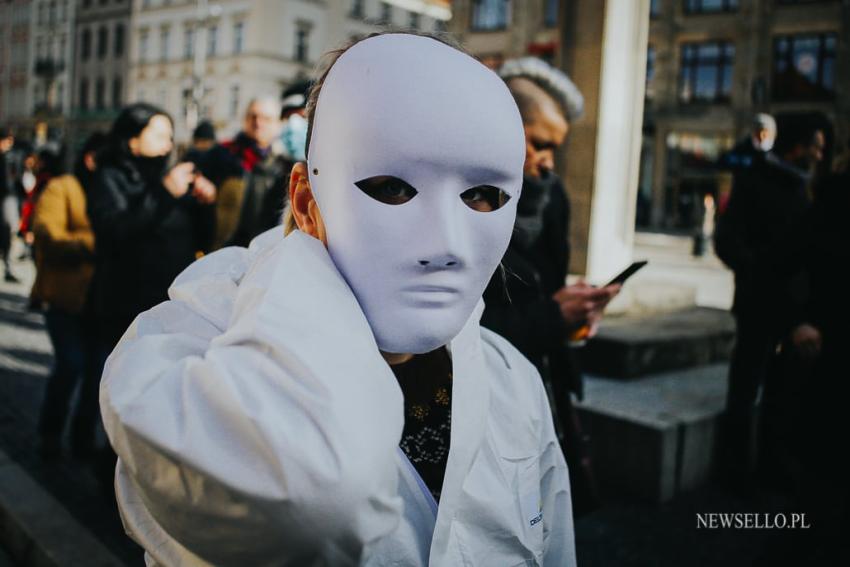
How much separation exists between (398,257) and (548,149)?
5.56ft

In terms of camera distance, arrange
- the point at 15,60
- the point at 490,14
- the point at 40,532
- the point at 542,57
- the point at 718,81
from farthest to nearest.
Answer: the point at 15,60 → the point at 490,14 → the point at 718,81 → the point at 542,57 → the point at 40,532

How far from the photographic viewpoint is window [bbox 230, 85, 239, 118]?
41.6m

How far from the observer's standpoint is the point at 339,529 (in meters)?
0.80

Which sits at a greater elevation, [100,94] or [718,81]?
[100,94]

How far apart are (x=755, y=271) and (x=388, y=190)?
317 cm

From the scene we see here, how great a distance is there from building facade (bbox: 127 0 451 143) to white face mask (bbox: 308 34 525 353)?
38076 millimetres

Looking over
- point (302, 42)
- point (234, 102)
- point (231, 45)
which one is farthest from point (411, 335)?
point (231, 45)

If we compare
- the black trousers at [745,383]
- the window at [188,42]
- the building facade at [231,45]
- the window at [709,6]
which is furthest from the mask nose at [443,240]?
the window at [188,42]

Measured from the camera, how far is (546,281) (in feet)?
8.80

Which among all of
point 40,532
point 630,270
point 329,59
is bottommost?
point 40,532

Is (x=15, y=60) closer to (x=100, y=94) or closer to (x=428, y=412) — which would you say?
(x=100, y=94)

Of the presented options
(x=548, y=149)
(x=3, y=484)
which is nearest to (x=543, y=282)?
(x=548, y=149)

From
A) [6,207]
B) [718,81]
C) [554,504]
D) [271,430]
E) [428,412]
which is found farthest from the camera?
[718,81]

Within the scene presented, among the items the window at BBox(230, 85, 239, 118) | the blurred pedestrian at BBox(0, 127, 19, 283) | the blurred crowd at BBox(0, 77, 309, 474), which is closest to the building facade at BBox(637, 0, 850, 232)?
the window at BBox(230, 85, 239, 118)
